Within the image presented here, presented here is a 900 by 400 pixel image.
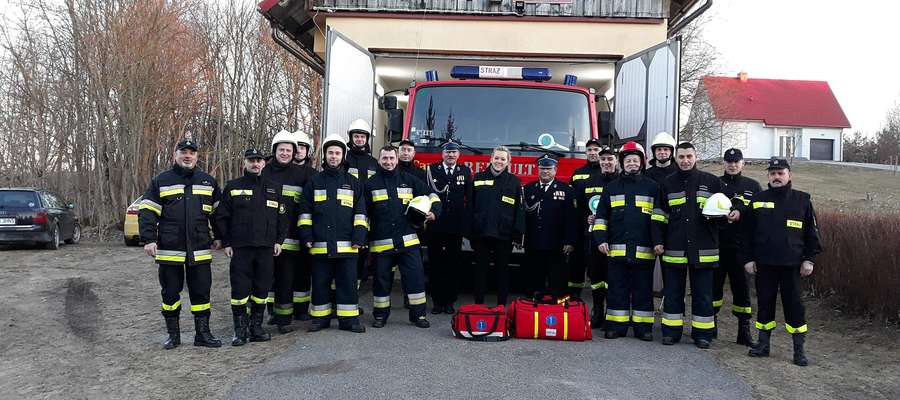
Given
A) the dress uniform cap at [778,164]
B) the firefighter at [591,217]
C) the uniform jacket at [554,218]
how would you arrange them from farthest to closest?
the uniform jacket at [554,218]
the firefighter at [591,217]
the dress uniform cap at [778,164]

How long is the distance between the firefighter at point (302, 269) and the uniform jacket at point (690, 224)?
3.33m

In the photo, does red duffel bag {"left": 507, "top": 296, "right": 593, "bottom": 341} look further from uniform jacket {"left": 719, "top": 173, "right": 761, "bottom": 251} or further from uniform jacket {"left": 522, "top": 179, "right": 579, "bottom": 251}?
uniform jacket {"left": 719, "top": 173, "right": 761, "bottom": 251}

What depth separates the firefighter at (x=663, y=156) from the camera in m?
6.71

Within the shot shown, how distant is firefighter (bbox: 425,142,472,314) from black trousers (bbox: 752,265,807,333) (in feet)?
9.27

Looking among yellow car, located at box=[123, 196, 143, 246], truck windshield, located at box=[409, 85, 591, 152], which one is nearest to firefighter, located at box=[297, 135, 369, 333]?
truck windshield, located at box=[409, 85, 591, 152]

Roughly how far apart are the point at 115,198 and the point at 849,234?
19.4 meters

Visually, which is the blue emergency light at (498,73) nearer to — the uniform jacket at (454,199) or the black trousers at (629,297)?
the uniform jacket at (454,199)

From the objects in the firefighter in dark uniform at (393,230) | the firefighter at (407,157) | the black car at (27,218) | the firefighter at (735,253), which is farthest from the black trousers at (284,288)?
the black car at (27,218)

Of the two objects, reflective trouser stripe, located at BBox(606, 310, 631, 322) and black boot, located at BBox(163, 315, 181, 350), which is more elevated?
reflective trouser stripe, located at BBox(606, 310, 631, 322)

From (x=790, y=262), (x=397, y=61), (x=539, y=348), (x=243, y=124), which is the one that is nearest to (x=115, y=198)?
(x=243, y=124)

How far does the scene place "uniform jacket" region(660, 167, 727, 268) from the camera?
622 centimetres

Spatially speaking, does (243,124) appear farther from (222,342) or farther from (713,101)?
(222,342)

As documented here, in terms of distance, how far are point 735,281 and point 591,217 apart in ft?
4.70

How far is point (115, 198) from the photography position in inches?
841
